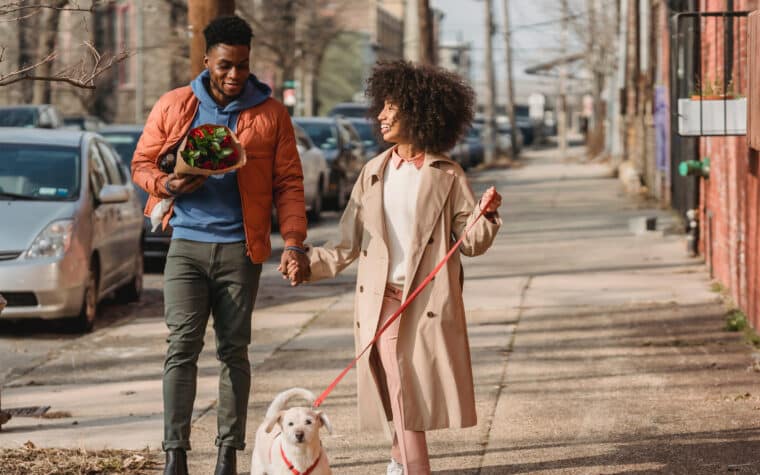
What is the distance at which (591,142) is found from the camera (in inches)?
2173

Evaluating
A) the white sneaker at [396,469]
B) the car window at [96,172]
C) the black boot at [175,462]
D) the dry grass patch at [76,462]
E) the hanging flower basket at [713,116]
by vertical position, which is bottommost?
the dry grass patch at [76,462]

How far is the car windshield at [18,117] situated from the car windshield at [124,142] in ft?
21.6

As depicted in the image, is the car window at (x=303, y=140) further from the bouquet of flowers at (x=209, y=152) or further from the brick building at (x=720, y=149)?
the bouquet of flowers at (x=209, y=152)

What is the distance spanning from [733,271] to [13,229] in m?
5.67

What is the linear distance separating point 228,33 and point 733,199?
21.8ft

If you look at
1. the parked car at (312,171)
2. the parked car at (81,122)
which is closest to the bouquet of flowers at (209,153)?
the parked car at (312,171)

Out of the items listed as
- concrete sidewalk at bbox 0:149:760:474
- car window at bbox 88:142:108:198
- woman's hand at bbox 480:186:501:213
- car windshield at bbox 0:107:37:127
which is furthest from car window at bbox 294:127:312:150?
woman's hand at bbox 480:186:501:213

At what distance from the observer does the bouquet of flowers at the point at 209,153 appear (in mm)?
5316

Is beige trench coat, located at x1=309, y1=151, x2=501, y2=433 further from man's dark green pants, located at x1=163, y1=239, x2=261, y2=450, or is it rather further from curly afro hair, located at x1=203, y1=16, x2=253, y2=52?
curly afro hair, located at x1=203, y1=16, x2=253, y2=52

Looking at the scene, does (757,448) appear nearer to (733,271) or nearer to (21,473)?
(21,473)

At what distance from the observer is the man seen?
560 centimetres

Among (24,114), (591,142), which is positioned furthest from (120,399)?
(591,142)

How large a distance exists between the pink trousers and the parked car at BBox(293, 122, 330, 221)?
1511cm

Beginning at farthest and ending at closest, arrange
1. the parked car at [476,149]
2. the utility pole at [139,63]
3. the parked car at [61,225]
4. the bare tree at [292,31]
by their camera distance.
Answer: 1. the parked car at [476,149]
2. the bare tree at [292,31]
3. the utility pole at [139,63]
4. the parked car at [61,225]
